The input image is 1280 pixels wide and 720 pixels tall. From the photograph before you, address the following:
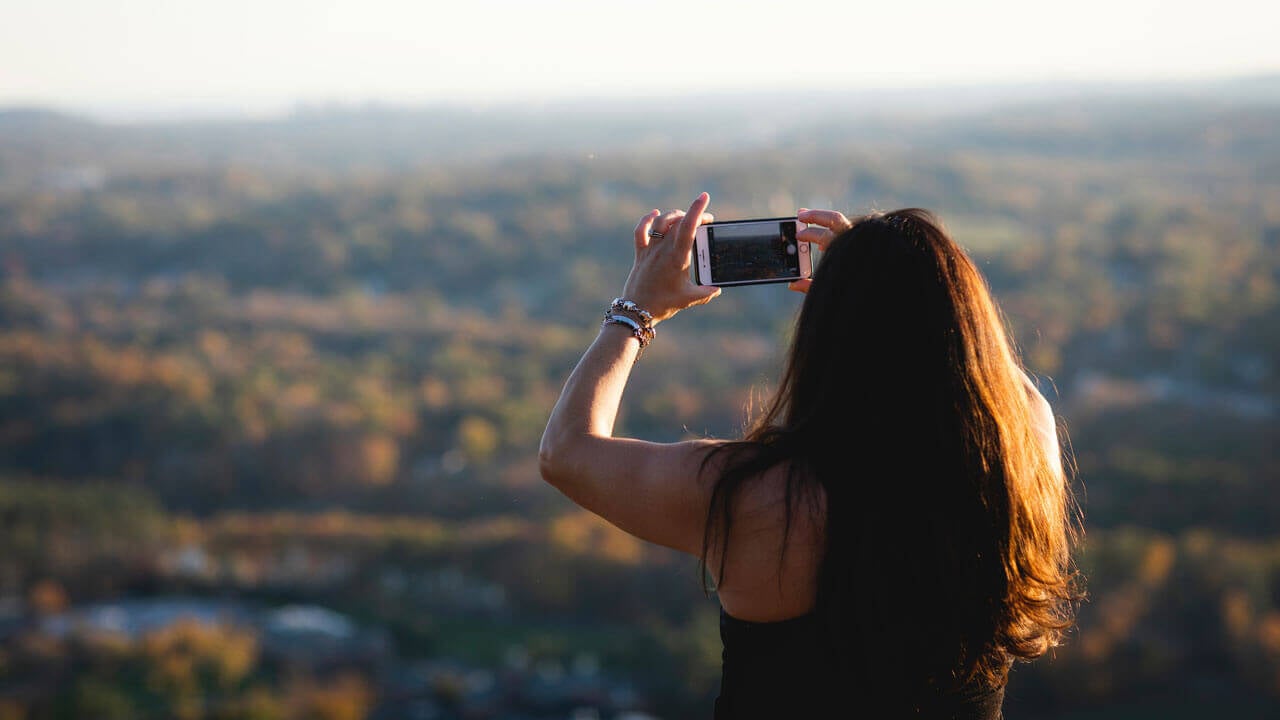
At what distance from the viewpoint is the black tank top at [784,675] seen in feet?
3.88

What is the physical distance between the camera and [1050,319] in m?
40.9

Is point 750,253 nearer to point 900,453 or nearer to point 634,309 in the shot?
point 634,309

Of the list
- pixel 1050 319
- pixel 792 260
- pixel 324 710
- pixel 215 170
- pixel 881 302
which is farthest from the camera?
pixel 215 170

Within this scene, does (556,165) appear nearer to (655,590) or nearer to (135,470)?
(135,470)

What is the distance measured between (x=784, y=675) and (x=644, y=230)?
1.78 feet

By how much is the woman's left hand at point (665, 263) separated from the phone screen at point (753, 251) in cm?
9

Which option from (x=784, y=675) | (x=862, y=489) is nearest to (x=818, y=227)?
(x=862, y=489)

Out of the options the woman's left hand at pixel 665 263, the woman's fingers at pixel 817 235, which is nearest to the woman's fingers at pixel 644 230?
the woman's left hand at pixel 665 263

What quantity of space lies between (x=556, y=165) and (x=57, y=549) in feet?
113

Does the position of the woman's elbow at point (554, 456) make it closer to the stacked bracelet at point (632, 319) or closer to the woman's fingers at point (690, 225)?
the stacked bracelet at point (632, 319)

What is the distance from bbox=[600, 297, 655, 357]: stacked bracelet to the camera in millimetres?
1283

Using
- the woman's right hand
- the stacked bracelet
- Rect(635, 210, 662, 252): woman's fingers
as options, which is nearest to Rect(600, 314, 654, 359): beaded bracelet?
the stacked bracelet

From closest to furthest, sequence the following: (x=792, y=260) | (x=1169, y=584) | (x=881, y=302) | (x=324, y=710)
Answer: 1. (x=881, y=302)
2. (x=792, y=260)
3. (x=324, y=710)
4. (x=1169, y=584)

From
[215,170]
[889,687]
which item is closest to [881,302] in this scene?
[889,687]
